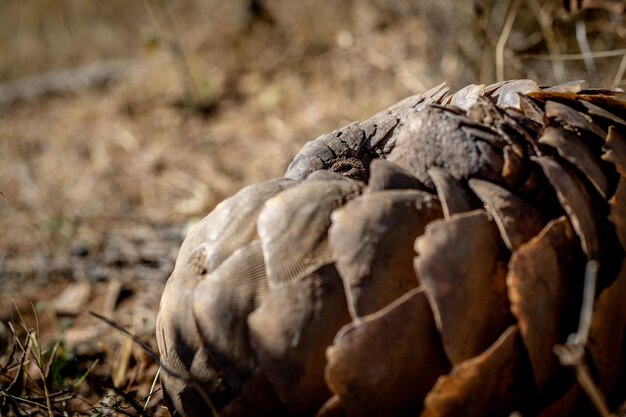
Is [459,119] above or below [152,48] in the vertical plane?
below

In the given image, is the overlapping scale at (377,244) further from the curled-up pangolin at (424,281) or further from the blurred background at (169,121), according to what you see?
the blurred background at (169,121)

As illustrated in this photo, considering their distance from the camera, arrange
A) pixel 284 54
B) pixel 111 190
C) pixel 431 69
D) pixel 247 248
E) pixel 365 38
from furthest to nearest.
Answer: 1. pixel 284 54
2. pixel 365 38
3. pixel 111 190
4. pixel 431 69
5. pixel 247 248

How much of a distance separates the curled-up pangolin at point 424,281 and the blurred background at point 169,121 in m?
0.32

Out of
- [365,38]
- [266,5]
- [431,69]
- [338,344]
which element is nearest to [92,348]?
[338,344]

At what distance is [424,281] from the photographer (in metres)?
0.85

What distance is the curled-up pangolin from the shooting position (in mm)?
857

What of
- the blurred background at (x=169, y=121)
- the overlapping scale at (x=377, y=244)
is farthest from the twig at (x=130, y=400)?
the overlapping scale at (x=377, y=244)

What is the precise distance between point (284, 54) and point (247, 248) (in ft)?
12.4

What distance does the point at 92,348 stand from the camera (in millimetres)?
1980

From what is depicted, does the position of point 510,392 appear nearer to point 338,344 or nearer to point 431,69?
point 338,344

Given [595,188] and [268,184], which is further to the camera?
[268,184]

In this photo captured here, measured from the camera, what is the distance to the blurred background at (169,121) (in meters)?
1.96

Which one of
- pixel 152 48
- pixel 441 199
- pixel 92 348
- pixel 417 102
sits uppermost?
pixel 152 48


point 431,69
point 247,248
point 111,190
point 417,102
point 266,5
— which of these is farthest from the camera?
point 266,5
